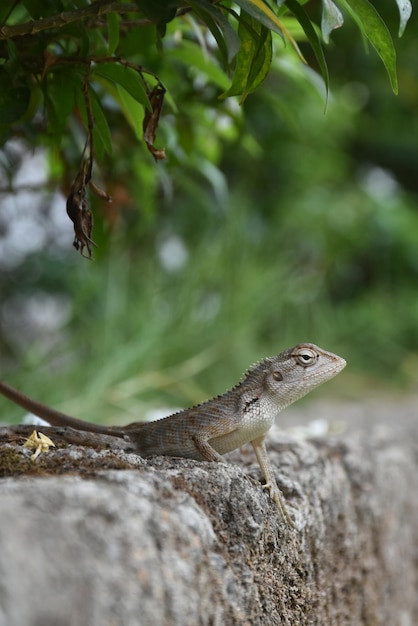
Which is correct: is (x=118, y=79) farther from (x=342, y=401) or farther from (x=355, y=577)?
(x=342, y=401)

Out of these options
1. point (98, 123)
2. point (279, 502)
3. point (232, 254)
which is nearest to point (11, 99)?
point (98, 123)

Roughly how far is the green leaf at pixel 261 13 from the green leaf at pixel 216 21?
5cm

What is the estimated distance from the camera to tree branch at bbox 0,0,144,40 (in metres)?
1.16

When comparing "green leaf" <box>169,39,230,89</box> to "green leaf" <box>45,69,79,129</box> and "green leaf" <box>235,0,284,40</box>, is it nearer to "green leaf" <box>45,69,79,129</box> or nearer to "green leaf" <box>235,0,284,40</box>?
"green leaf" <box>45,69,79,129</box>

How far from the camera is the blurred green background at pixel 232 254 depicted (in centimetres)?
225

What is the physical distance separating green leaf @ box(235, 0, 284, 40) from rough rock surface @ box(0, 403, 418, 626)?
22.7 inches

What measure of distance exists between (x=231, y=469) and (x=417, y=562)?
4.59 ft

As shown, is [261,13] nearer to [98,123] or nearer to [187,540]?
[98,123]

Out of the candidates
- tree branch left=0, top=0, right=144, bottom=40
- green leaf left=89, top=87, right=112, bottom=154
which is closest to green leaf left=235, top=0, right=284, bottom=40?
tree branch left=0, top=0, right=144, bottom=40

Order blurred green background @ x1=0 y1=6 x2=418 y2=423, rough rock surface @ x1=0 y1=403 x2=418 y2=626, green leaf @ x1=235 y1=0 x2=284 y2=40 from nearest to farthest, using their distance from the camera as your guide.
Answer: rough rock surface @ x1=0 y1=403 x2=418 y2=626 → green leaf @ x1=235 y1=0 x2=284 y2=40 → blurred green background @ x1=0 y1=6 x2=418 y2=423

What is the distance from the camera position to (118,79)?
131cm

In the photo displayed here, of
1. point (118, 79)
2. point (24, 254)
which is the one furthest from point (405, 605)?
point (24, 254)

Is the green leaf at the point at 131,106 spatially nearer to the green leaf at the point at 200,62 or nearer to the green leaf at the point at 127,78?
the green leaf at the point at 127,78

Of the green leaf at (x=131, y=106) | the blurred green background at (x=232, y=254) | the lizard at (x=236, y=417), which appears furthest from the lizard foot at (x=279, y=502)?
the green leaf at (x=131, y=106)
